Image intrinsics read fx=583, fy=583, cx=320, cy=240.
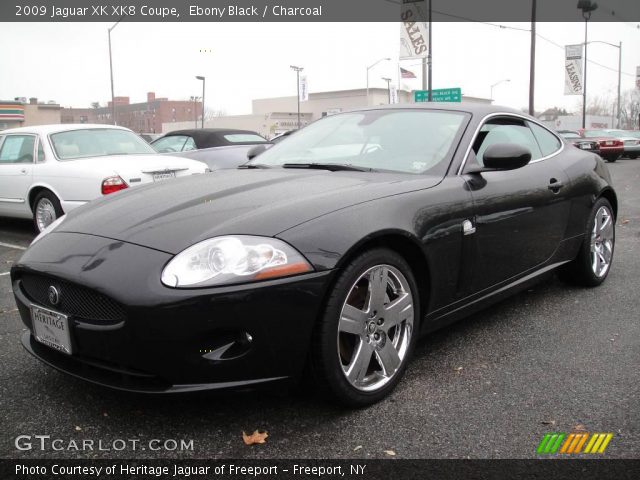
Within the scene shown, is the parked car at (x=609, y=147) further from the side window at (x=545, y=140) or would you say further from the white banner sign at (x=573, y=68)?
the side window at (x=545, y=140)

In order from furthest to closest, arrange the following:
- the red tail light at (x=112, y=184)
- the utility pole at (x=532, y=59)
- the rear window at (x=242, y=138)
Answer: the utility pole at (x=532, y=59)
the rear window at (x=242, y=138)
the red tail light at (x=112, y=184)

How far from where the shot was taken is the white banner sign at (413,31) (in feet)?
56.7

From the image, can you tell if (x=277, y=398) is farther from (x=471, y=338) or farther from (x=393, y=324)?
(x=471, y=338)

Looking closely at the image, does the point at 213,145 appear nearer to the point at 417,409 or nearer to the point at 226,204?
the point at 226,204

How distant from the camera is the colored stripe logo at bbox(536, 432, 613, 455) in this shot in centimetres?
223

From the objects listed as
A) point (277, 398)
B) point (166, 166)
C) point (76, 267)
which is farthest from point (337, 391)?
point (166, 166)

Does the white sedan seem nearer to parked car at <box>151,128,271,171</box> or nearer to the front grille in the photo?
parked car at <box>151,128,271,171</box>

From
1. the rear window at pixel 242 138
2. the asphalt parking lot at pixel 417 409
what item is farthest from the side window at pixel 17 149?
the asphalt parking lot at pixel 417 409

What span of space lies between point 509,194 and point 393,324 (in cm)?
123

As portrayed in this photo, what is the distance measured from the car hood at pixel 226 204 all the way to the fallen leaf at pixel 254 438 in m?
0.78

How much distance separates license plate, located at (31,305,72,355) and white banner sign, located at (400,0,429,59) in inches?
661

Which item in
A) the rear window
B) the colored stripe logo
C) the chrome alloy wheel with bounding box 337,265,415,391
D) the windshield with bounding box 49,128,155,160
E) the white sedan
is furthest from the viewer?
the rear window

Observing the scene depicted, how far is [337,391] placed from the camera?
2.40 m

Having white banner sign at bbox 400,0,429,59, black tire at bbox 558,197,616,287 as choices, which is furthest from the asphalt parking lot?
white banner sign at bbox 400,0,429,59
